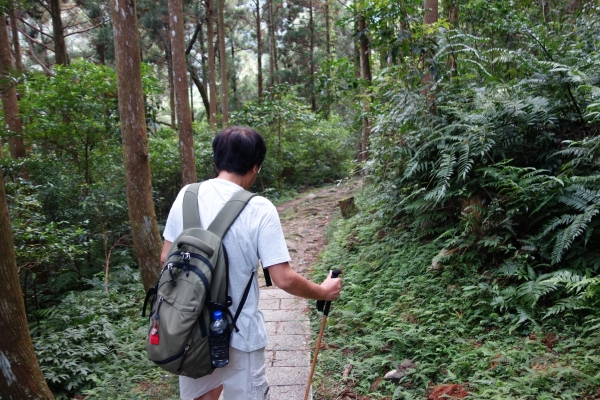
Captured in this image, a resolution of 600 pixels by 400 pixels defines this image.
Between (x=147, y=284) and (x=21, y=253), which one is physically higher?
(x=21, y=253)

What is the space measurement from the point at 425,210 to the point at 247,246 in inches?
159

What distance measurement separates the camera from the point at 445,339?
11.9 ft

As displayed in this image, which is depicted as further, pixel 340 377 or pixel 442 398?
pixel 340 377

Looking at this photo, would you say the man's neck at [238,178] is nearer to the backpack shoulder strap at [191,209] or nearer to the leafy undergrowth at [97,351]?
the backpack shoulder strap at [191,209]

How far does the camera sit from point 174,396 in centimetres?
370

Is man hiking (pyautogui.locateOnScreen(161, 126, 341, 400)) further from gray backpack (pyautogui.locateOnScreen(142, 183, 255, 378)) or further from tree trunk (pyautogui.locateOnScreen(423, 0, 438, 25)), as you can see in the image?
tree trunk (pyautogui.locateOnScreen(423, 0, 438, 25))

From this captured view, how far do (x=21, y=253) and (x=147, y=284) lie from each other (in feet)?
5.13

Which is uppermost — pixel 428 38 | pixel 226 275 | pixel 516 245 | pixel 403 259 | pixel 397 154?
pixel 428 38

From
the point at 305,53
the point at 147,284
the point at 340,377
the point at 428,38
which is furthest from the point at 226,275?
the point at 305,53

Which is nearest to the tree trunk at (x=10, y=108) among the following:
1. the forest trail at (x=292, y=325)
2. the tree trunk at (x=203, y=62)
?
the forest trail at (x=292, y=325)

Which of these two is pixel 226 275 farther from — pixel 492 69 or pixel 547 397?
pixel 492 69

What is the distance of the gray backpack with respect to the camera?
1666 millimetres

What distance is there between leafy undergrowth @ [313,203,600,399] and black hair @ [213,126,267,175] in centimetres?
230

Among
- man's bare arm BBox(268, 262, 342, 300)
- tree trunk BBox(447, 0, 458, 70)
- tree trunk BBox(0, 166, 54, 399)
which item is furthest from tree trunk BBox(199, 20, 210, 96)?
man's bare arm BBox(268, 262, 342, 300)
